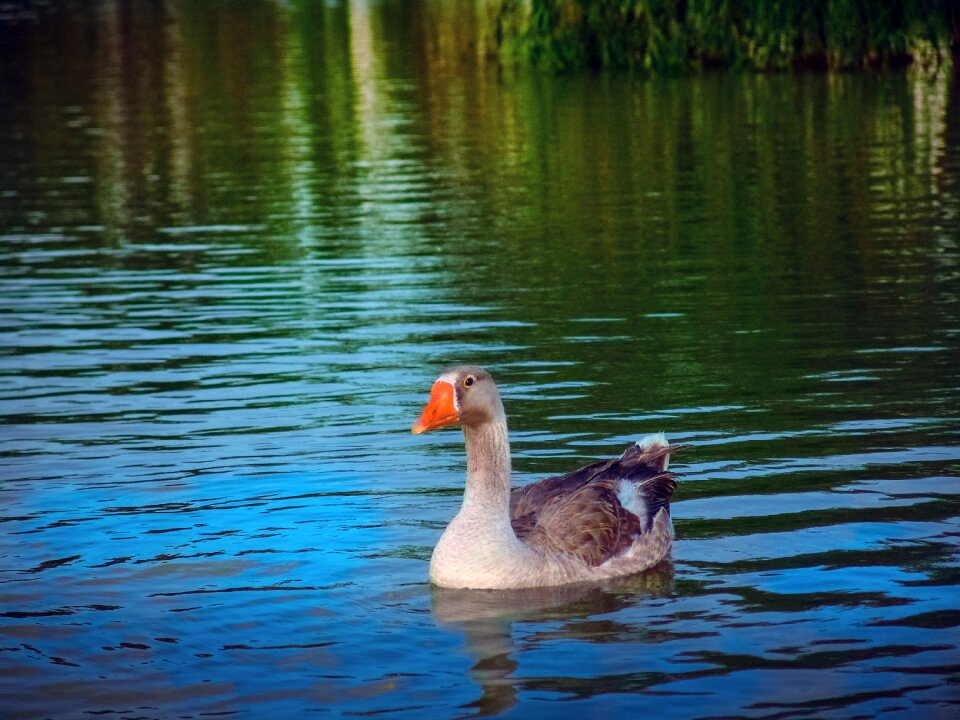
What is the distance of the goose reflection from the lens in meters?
8.72

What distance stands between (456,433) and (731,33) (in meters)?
33.4

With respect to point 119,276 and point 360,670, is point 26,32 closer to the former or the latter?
point 119,276

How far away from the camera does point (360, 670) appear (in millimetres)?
8680

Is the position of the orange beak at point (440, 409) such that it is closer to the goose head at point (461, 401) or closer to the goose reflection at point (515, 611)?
the goose head at point (461, 401)

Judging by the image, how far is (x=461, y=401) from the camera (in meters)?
9.57

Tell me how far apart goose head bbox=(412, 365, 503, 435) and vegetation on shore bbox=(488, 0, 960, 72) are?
36.5 m

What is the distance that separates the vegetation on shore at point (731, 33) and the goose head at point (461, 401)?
36.5m

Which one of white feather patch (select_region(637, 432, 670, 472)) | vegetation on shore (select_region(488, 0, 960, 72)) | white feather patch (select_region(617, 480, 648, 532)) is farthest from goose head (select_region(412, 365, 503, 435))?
vegetation on shore (select_region(488, 0, 960, 72))

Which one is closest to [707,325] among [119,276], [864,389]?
[864,389]

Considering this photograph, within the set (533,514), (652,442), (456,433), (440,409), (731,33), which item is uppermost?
(731,33)

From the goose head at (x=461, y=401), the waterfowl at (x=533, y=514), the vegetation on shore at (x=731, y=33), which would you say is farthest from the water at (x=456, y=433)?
the vegetation on shore at (x=731, y=33)

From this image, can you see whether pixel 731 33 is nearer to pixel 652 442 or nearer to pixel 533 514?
pixel 652 442

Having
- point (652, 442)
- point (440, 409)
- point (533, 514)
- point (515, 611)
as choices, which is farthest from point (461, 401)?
point (652, 442)

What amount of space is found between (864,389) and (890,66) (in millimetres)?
34647
